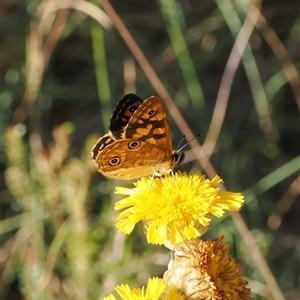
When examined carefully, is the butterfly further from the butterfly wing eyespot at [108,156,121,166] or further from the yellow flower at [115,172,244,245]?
the yellow flower at [115,172,244,245]

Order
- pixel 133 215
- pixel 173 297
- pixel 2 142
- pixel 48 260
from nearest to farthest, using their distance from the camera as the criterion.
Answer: pixel 173 297 < pixel 133 215 < pixel 48 260 < pixel 2 142

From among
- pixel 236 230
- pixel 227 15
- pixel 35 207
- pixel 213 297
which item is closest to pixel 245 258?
pixel 236 230

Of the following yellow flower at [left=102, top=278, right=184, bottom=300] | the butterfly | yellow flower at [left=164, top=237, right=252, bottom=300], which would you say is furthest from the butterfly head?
yellow flower at [left=102, top=278, right=184, bottom=300]

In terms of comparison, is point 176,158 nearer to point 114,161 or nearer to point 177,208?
point 114,161

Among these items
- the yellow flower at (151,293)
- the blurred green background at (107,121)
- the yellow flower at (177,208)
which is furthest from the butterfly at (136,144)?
the blurred green background at (107,121)

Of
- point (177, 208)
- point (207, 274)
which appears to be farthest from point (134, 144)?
point (207, 274)

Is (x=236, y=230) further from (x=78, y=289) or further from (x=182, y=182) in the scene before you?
(x=182, y=182)
